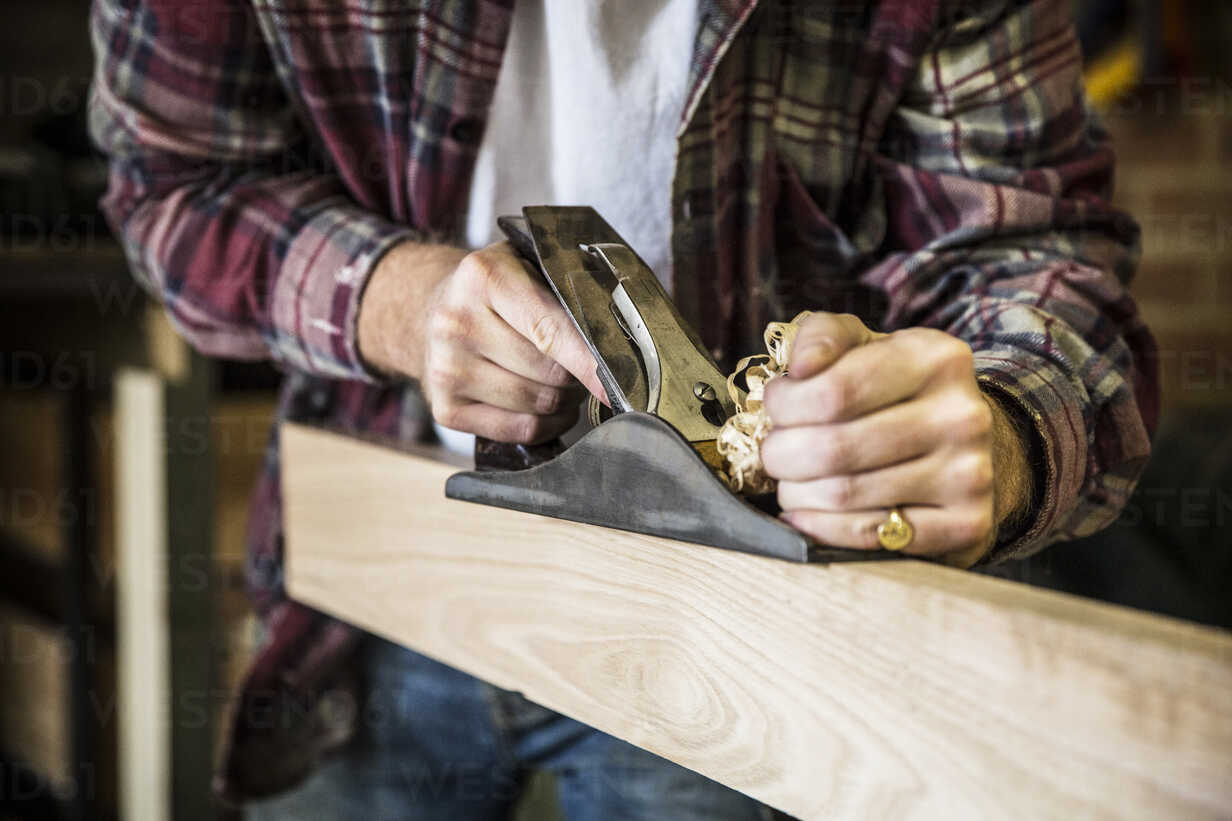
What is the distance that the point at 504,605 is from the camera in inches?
24.1

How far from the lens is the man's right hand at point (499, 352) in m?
0.55

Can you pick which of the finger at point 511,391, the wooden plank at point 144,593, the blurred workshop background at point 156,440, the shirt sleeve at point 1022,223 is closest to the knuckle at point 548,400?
the finger at point 511,391

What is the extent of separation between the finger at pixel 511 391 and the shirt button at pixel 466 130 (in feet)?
0.74

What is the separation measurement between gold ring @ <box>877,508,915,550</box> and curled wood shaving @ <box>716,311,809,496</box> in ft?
0.20

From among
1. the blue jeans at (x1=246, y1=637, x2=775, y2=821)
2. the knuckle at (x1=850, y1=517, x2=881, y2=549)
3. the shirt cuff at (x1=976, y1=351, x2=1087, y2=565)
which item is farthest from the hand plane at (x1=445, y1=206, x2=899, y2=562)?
the blue jeans at (x1=246, y1=637, x2=775, y2=821)

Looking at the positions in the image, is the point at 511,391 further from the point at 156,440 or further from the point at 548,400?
the point at 156,440

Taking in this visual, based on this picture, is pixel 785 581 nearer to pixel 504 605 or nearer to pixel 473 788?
pixel 504 605

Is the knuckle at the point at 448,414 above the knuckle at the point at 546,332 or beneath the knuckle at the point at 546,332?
beneath

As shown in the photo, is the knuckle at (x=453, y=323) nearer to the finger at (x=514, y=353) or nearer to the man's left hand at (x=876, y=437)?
the finger at (x=514, y=353)

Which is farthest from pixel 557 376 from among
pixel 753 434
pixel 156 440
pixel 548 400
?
pixel 156 440

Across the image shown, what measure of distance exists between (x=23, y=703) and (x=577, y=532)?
67.6 inches

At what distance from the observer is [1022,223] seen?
0.70 metres

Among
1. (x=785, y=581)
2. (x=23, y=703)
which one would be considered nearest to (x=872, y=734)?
(x=785, y=581)

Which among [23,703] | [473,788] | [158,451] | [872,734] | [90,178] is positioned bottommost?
[23,703]
